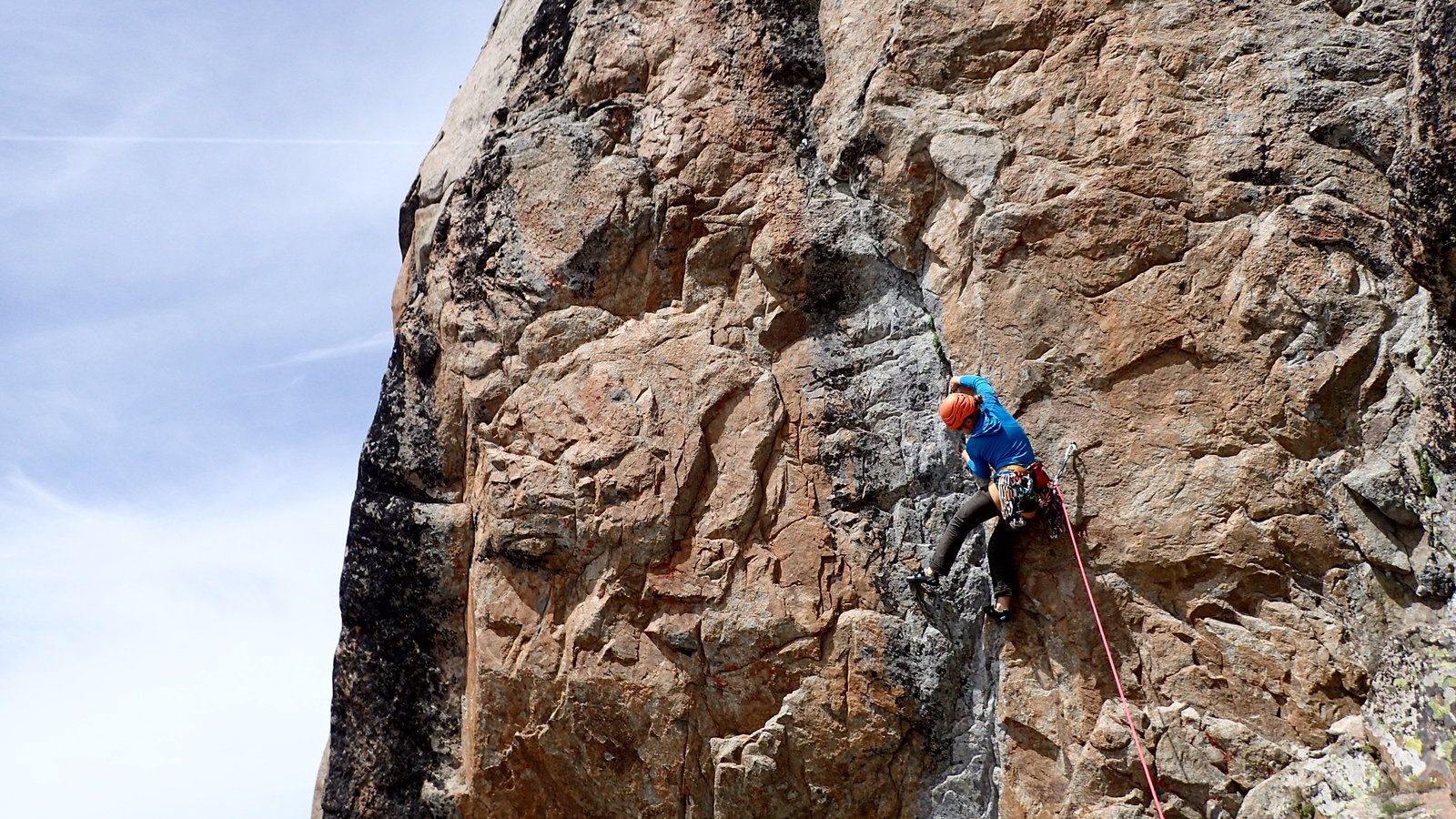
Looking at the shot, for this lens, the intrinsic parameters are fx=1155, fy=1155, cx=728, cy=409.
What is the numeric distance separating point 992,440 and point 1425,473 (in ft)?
8.24

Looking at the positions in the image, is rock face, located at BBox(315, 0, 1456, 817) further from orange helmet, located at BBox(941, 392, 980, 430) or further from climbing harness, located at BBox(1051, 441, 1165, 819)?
orange helmet, located at BBox(941, 392, 980, 430)

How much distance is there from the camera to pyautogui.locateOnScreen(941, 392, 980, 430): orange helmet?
777 cm

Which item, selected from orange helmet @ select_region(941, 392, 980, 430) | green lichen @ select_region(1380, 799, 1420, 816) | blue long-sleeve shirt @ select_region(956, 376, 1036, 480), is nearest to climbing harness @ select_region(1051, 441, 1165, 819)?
blue long-sleeve shirt @ select_region(956, 376, 1036, 480)

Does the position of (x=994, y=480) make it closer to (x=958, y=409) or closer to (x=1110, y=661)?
(x=958, y=409)

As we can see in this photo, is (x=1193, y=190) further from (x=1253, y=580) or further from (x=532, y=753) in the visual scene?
(x=532, y=753)

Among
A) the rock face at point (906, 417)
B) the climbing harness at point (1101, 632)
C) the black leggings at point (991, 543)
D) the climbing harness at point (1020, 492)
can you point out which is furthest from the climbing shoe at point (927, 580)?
the climbing harness at point (1101, 632)

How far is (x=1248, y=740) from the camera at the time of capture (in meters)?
7.03

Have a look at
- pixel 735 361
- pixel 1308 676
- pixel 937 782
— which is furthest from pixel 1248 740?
pixel 735 361

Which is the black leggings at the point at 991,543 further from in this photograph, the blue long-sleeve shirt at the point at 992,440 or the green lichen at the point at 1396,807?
the green lichen at the point at 1396,807

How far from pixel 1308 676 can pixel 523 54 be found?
8.31m

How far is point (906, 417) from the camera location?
8.67m

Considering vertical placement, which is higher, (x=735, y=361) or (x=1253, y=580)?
(x=735, y=361)

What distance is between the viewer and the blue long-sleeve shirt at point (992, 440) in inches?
305

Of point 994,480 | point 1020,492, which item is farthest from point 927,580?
point 1020,492
